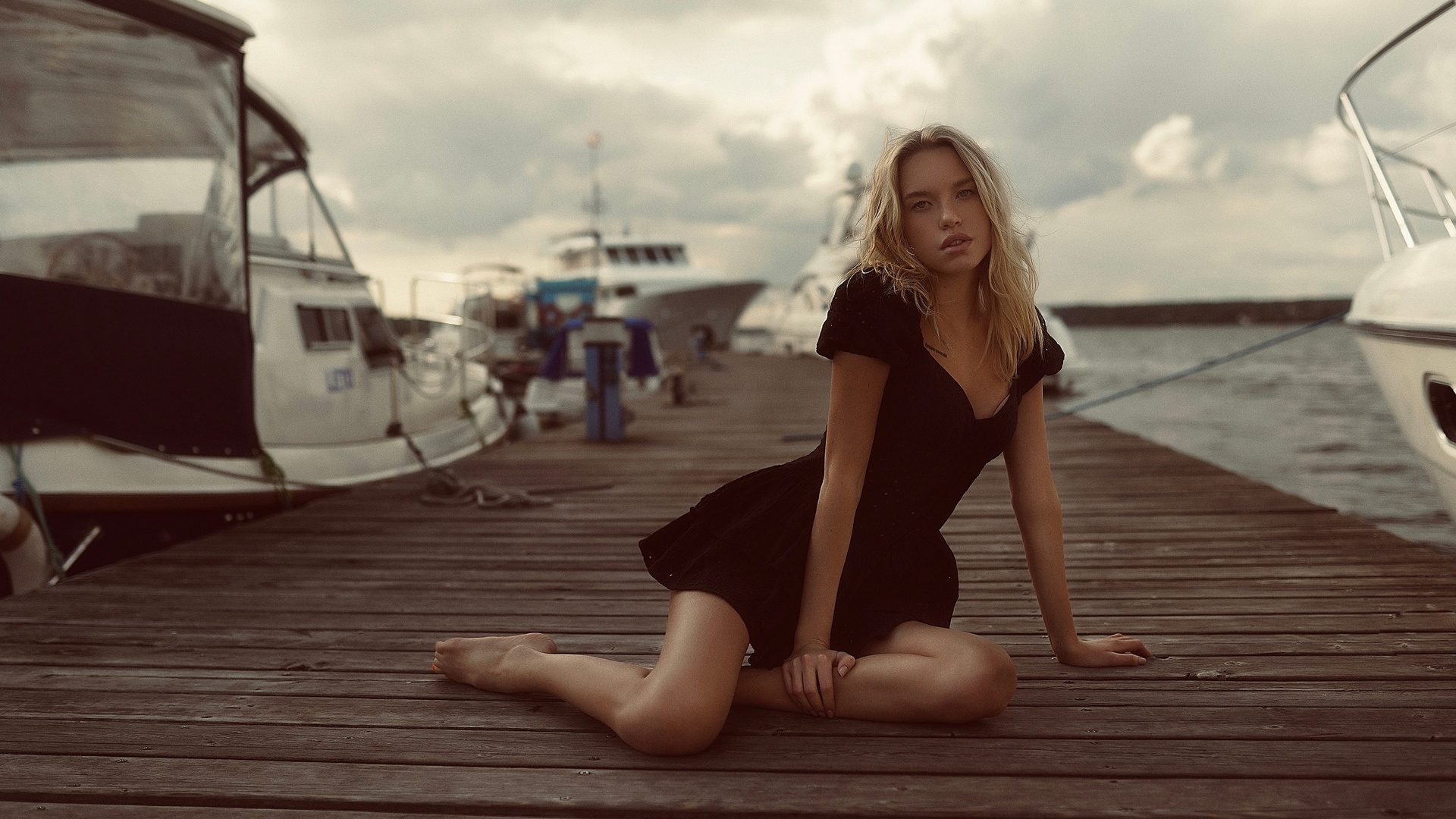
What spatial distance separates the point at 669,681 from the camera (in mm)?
2025

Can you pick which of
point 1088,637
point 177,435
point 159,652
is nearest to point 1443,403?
point 1088,637

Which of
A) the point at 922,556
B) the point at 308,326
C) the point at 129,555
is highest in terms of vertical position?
the point at 308,326

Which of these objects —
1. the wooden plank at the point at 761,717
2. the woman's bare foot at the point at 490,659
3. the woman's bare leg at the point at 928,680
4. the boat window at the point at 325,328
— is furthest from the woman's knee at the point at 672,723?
the boat window at the point at 325,328

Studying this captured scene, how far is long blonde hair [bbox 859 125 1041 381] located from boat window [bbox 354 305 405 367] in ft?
18.9

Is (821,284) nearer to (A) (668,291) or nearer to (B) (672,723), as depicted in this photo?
(A) (668,291)

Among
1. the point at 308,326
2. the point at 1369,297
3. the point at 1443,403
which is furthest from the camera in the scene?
the point at 308,326

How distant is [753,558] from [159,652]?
1.83 m

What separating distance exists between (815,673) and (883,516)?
0.40 meters

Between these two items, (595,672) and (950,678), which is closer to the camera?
(950,678)

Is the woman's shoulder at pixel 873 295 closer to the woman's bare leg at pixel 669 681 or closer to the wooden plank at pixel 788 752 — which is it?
the woman's bare leg at pixel 669 681

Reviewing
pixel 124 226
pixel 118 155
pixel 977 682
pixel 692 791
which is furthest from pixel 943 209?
pixel 118 155

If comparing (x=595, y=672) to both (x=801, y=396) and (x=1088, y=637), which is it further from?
(x=801, y=396)

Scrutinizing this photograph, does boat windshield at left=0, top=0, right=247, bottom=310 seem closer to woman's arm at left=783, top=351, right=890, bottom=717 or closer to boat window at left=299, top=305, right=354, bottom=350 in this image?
boat window at left=299, top=305, right=354, bottom=350

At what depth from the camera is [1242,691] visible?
2363 mm
